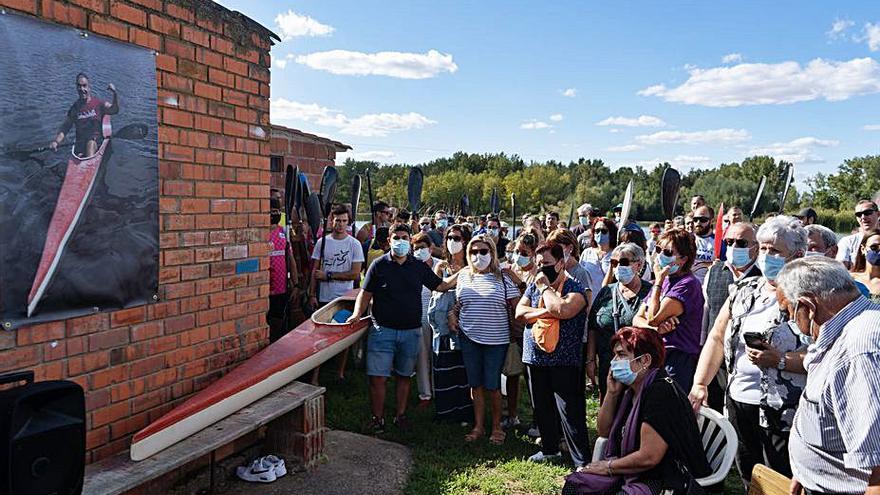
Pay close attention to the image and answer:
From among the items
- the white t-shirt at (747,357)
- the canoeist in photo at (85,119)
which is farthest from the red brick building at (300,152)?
the white t-shirt at (747,357)

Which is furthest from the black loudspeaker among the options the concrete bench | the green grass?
the green grass

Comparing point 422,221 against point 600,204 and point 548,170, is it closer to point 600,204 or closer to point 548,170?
point 600,204

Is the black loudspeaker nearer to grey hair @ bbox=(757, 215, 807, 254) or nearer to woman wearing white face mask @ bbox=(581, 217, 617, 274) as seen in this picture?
grey hair @ bbox=(757, 215, 807, 254)

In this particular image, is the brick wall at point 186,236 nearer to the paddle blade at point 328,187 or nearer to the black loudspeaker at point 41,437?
the black loudspeaker at point 41,437

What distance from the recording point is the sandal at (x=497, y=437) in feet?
17.3

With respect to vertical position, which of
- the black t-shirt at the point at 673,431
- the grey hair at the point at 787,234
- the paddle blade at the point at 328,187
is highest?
the paddle blade at the point at 328,187

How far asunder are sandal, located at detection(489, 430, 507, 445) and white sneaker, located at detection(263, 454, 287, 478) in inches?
72.1

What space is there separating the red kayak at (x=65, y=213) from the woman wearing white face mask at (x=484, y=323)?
307cm

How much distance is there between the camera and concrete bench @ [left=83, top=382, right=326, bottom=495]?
3.11 meters

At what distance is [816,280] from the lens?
228 centimetres

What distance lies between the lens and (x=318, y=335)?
5180 mm

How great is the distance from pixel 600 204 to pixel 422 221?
33.8 m

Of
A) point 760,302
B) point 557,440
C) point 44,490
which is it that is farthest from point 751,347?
point 44,490

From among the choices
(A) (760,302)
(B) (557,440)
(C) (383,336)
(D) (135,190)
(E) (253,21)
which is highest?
(E) (253,21)
